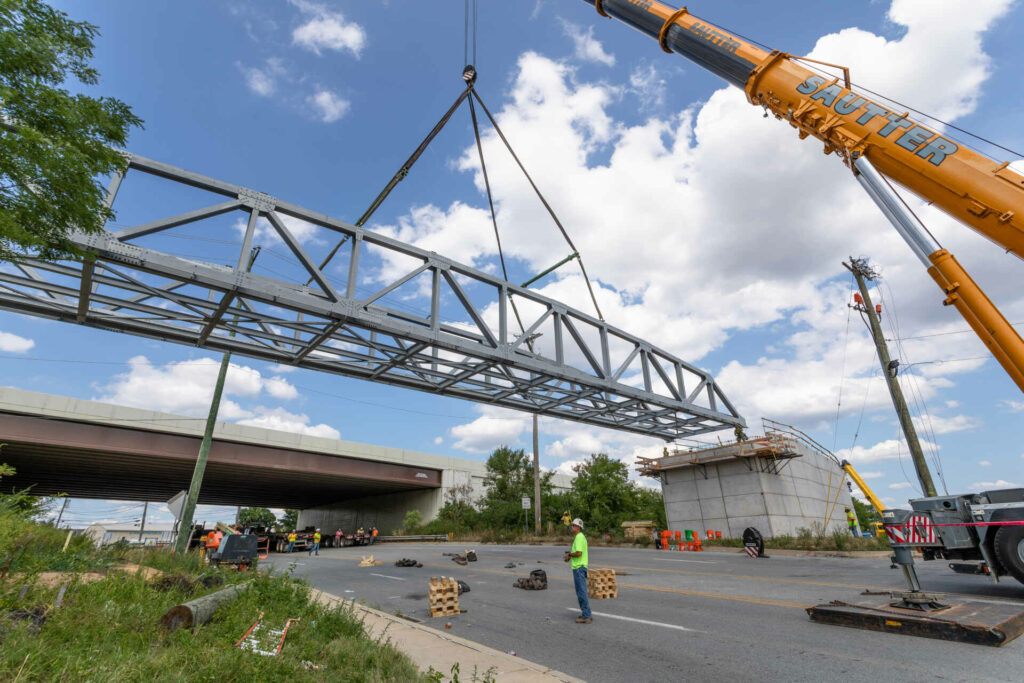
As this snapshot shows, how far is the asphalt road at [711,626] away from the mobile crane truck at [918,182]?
129cm

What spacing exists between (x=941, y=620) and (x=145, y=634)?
36.1 ft

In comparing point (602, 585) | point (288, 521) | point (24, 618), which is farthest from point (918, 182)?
point (288, 521)

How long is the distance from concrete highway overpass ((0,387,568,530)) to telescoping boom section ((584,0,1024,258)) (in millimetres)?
37976

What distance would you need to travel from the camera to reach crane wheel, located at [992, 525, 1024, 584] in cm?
959

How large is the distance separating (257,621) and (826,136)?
1321 centimetres

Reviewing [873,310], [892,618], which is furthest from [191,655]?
[873,310]

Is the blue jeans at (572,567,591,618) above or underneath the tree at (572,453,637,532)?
underneath

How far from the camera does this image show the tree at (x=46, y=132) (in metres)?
5.68

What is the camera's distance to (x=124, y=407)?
109 feet

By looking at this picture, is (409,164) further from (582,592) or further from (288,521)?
(288,521)

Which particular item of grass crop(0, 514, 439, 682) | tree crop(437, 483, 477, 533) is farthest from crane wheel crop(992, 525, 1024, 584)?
tree crop(437, 483, 477, 533)

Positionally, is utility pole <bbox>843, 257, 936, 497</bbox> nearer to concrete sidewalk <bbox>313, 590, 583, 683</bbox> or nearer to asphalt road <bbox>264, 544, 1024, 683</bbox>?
asphalt road <bbox>264, 544, 1024, 683</bbox>

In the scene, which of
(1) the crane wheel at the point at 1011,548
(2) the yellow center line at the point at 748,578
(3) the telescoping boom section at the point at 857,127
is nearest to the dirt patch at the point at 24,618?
(3) the telescoping boom section at the point at 857,127

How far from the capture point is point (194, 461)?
35594 millimetres
